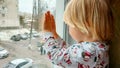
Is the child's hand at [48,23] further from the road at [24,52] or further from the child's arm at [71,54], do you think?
the road at [24,52]

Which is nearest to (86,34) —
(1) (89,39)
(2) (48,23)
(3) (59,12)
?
(1) (89,39)

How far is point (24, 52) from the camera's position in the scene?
1.17 meters

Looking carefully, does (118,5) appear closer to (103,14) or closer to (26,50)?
(103,14)

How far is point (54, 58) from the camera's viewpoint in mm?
1004

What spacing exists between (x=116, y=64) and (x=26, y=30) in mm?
443

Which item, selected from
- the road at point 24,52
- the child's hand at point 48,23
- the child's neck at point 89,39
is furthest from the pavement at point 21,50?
the child's neck at point 89,39

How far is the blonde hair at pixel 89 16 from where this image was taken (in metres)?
1.01

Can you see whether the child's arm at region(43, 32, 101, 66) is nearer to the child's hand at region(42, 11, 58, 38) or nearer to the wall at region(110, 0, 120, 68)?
the child's hand at region(42, 11, 58, 38)

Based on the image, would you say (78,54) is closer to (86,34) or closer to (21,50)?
(86,34)

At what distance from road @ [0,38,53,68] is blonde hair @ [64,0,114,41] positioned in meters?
0.27

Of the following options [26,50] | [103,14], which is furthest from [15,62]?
[103,14]

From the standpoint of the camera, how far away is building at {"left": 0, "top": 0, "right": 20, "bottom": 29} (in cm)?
107

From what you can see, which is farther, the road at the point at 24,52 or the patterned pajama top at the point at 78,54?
the road at the point at 24,52

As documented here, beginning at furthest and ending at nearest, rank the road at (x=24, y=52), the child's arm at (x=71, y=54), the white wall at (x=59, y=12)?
the white wall at (x=59, y=12), the road at (x=24, y=52), the child's arm at (x=71, y=54)
